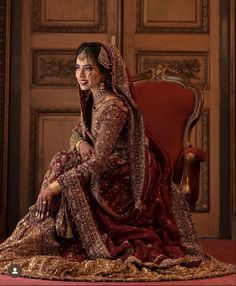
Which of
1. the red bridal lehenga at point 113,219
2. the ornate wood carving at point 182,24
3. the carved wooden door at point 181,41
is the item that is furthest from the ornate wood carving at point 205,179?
the red bridal lehenga at point 113,219

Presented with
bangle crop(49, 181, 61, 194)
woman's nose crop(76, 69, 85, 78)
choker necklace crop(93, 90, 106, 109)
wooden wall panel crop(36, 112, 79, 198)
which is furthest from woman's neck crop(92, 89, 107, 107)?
wooden wall panel crop(36, 112, 79, 198)

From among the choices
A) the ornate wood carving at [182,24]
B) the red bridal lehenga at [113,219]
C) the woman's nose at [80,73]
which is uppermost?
the ornate wood carving at [182,24]

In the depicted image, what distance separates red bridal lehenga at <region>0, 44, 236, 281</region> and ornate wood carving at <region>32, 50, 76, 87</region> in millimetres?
2189

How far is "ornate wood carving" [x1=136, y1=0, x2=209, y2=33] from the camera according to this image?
5.65 meters

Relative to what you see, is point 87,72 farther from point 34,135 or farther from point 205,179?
point 205,179

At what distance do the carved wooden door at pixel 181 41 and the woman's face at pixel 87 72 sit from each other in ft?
7.46

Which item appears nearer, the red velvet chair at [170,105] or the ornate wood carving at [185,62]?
the red velvet chair at [170,105]

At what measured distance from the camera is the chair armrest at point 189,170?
149 inches

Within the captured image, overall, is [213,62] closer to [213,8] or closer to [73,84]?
[213,8]

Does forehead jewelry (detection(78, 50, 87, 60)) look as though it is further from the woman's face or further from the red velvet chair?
the red velvet chair

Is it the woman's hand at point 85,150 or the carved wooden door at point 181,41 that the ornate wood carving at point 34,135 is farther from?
the woman's hand at point 85,150

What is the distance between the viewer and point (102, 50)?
3346 mm

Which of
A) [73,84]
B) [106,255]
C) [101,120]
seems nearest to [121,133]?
[101,120]

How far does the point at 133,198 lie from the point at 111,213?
14 centimetres
